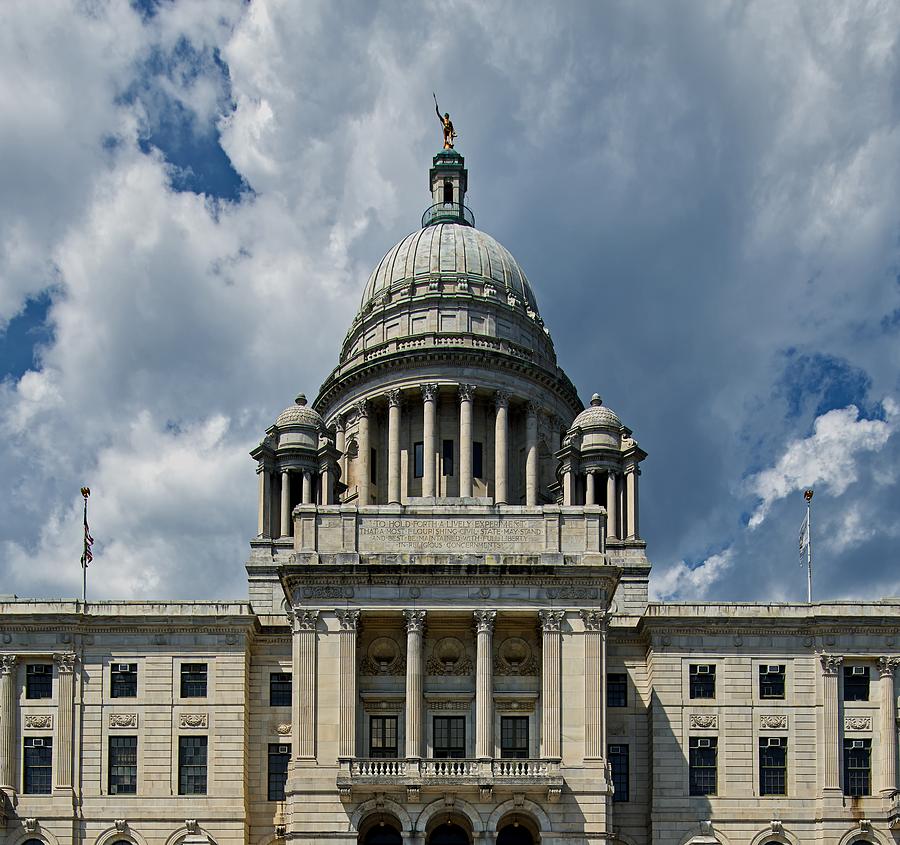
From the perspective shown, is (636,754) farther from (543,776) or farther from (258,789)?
(258,789)

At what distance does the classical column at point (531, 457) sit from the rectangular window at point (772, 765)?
22604 millimetres

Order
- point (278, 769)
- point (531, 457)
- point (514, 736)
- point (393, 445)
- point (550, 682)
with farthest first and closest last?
1. point (531, 457)
2. point (393, 445)
3. point (278, 769)
4. point (514, 736)
5. point (550, 682)

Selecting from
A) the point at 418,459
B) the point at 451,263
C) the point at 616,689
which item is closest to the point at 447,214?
the point at 451,263

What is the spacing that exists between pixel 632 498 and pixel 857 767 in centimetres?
2072

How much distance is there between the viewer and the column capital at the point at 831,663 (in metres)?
78.1

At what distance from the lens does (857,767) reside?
7712cm

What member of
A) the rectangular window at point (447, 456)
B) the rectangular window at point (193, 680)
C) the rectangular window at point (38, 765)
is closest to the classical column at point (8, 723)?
the rectangular window at point (38, 765)

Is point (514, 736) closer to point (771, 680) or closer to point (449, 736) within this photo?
point (449, 736)

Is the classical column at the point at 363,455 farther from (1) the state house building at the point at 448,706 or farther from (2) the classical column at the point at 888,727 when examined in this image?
(2) the classical column at the point at 888,727

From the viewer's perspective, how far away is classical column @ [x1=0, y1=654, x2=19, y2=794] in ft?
251

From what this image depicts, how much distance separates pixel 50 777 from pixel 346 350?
37028mm

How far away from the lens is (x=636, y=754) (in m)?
78.8

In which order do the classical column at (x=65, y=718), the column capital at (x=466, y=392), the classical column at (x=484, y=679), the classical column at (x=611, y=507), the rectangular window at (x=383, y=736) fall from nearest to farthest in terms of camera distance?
the classical column at (x=484, y=679) → the rectangular window at (x=383, y=736) → the classical column at (x=65, y=718) → the classical column at (x=611, y=507) → the column capital at (x=466, y=392)

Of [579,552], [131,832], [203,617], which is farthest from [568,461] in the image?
[131,832]
